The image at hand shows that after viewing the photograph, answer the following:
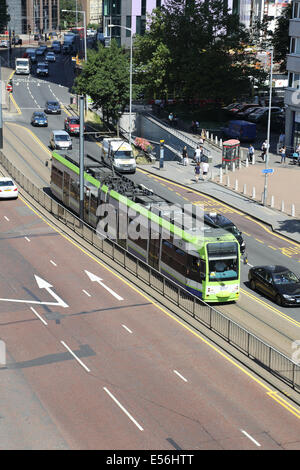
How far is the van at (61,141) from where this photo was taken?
6375 centimetres

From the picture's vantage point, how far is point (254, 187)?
56.6 meters

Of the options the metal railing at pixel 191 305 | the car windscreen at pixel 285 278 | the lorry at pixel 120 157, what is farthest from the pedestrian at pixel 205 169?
the car windscreen at pixel 285 278

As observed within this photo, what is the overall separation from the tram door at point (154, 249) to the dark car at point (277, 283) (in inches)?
198

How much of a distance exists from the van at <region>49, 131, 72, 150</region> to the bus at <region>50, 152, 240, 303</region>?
1909 cm

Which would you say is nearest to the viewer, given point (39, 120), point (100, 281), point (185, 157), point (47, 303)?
point (47, 303)

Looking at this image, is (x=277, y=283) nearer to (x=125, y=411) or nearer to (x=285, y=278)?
(x=285, y=278)

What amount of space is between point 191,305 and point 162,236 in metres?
4.23

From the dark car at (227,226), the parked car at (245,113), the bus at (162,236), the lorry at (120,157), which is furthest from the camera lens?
the parked car at (245,113)

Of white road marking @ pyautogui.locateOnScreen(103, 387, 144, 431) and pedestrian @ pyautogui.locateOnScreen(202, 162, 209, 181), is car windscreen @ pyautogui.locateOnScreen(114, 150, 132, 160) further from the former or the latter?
white road marking @ pyautogui.locateOnScreen(103, 387, 144, 431)

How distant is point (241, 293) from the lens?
3619 cm

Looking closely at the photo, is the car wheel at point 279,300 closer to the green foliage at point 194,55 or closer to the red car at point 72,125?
the red car at point 72,125

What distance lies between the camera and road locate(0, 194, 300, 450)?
21.8 m

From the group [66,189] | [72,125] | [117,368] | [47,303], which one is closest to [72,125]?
[72,125]
